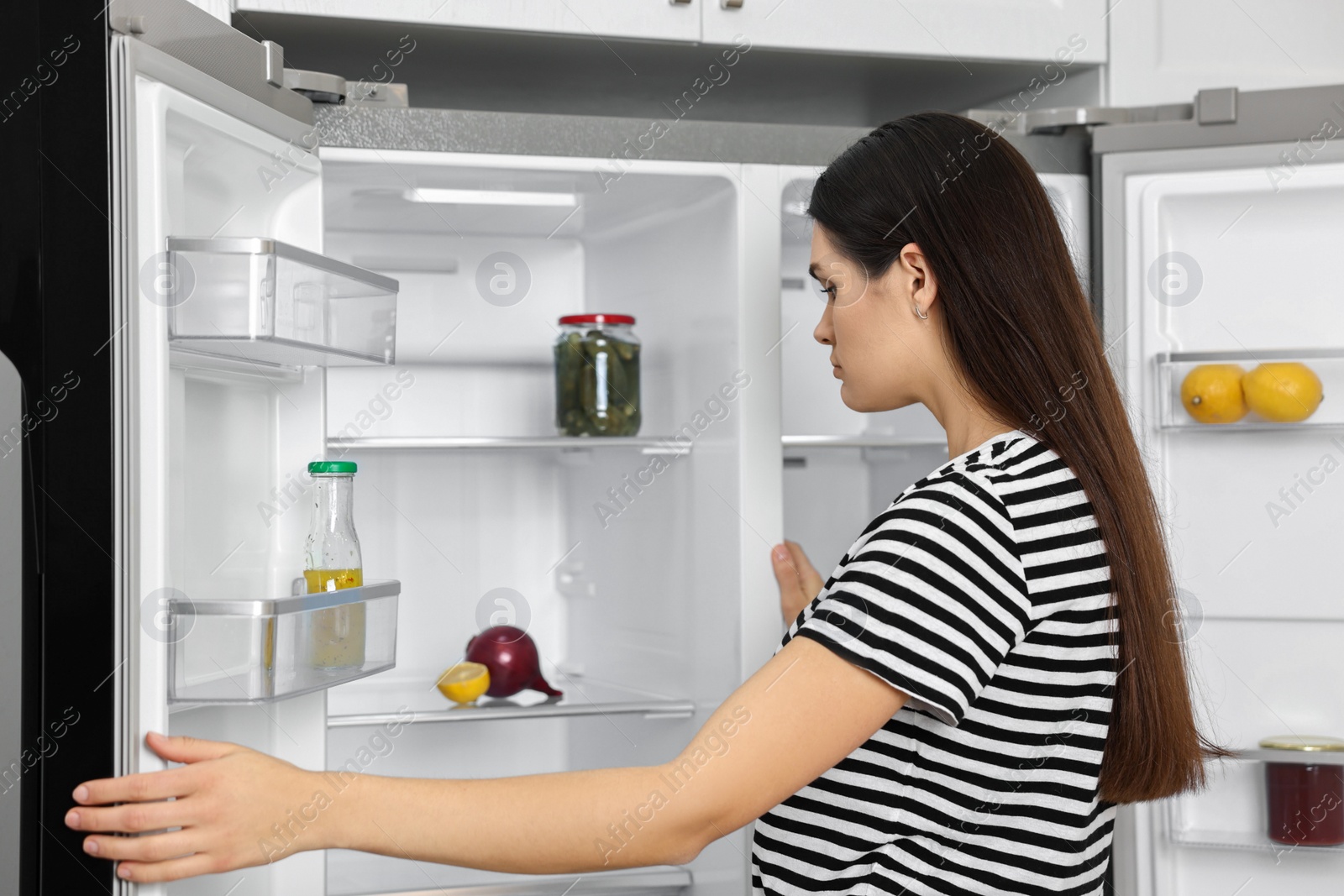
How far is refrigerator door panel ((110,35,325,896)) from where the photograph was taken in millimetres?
830

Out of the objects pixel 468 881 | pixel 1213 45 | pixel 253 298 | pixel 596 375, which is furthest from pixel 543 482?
pixel 1213 45

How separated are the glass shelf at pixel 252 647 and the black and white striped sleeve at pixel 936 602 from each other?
43 cm

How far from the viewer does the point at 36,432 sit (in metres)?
0.83

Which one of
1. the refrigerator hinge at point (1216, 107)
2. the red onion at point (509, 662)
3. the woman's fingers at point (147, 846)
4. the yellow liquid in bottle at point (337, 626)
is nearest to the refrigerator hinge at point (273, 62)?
the yellow liquid in bottle at point (337, 626)

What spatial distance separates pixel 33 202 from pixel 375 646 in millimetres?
488

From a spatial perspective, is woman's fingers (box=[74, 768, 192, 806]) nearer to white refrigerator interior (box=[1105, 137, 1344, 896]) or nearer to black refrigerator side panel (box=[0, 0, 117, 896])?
black refrigerator side panel (box=[0, 0, 117, 896])

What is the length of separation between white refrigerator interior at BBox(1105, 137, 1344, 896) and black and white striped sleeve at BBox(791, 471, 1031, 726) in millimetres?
675

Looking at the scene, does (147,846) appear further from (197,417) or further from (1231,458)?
(1231,458)

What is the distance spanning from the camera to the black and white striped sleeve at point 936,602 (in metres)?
0.75

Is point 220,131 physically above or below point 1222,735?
above

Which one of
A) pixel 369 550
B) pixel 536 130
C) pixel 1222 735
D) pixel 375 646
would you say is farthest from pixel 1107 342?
pixel 369 550

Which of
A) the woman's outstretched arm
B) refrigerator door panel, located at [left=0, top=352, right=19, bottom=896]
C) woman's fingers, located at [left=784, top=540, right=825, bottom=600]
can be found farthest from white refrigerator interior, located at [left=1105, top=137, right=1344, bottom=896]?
refrigerator door panel, located at [left=0, top=352, right=19, bottom=896]

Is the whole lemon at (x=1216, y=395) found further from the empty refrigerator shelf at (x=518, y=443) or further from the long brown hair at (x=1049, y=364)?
the empty refrigerator shelf at (x=518, y=443)

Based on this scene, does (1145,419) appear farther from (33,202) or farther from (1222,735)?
(33,202)
